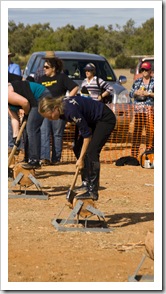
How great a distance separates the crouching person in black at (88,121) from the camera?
8.88 metres

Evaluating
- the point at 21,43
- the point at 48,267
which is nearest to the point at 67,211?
the point at 48,267

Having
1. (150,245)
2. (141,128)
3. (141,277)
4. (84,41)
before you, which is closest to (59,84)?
(141,128)

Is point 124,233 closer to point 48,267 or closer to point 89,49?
point 48,267

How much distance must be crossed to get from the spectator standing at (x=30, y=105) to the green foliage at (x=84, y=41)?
3265 centimetres

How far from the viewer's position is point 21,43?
49.2m

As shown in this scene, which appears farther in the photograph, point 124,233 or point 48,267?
point 124,233

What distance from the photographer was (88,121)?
31.4ft

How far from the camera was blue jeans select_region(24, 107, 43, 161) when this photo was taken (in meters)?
12.1

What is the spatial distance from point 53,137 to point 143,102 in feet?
5.42

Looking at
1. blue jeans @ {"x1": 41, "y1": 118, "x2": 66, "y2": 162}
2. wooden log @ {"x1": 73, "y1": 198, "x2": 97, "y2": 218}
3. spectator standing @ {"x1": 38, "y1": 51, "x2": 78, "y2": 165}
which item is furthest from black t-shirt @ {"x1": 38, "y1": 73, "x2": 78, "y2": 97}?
wooden log @ {"x1": 73, "y1": 198, "x2": 97, "y2": 218}

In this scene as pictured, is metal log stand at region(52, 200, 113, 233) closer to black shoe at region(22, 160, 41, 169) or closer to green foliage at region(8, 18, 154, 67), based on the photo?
black shoe at region(22, 160, 41, 169)

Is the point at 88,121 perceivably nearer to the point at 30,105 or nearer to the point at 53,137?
the point at 30,105

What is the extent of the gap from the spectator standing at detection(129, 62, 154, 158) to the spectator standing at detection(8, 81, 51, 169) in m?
2.86

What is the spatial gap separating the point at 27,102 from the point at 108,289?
5.57 metres
